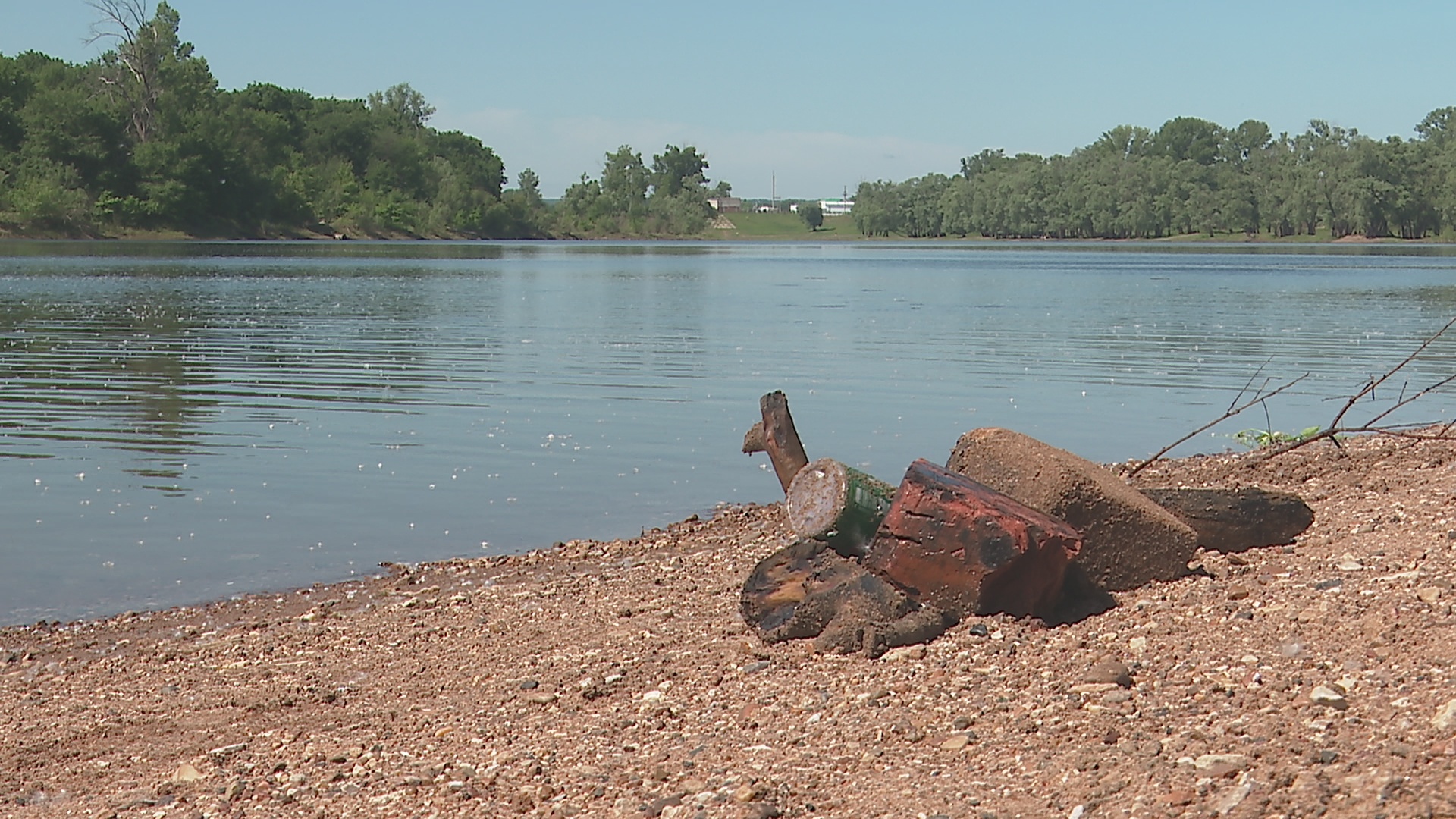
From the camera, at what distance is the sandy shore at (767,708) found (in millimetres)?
5031

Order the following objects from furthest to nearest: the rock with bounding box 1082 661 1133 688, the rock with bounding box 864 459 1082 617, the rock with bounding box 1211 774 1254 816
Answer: the rock with bounding box 864 459 1082 617 < the rock with bounding box 1082 661 1133 688 < the rock with bounding box 1211 774 1254 816

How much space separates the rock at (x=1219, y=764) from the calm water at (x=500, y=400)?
743cm

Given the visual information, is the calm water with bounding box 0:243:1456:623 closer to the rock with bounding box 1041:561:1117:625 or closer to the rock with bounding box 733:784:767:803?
the rock with bounding box 1041:561:1117:625

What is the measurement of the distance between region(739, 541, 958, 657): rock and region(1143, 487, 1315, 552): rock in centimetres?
181

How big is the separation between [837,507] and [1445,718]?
10.6 feet

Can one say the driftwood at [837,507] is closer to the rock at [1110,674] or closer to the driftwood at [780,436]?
the driftwood at [780,436]

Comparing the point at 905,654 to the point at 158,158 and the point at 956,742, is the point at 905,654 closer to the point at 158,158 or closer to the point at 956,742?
the point at 956,742

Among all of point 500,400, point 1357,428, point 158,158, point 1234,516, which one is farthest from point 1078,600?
point 158,158

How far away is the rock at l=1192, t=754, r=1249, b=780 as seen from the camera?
4.85 metres

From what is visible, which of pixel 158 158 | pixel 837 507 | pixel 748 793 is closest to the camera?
pixel 748 793

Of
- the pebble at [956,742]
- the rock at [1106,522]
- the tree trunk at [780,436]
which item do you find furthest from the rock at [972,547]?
the tree trunk at [780,436]

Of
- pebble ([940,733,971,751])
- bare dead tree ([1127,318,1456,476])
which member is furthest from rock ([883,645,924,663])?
bare dead tree ([1127,318,1456,476])

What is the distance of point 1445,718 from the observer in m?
4.91

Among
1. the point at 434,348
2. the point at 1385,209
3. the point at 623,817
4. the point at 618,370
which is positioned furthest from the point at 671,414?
the point at 1385,209
